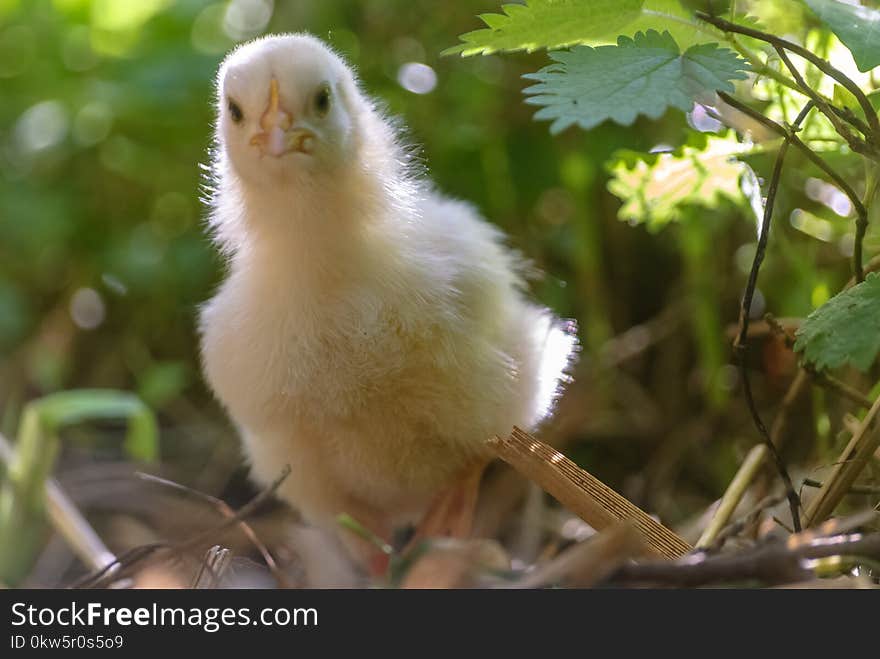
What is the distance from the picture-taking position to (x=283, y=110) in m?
1.18

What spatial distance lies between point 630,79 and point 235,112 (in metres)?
0.51

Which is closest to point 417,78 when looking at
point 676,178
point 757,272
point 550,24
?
point 676,178

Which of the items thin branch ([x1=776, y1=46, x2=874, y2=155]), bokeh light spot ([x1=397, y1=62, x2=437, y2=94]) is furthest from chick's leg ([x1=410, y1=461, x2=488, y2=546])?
bokeh light spot ([x1=397, y1=62, x2=437, y2=94])

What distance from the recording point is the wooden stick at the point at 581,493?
3.69 ft

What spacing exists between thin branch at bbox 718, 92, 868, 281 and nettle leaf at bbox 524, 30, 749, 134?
55 mm

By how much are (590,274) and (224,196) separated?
90cm

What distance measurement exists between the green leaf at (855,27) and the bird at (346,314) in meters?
0.53

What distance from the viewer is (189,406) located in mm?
2262

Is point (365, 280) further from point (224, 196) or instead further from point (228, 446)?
point (228, 446)

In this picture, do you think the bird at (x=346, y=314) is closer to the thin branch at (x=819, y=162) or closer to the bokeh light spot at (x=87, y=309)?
the thin branch at (x=819, y=162)

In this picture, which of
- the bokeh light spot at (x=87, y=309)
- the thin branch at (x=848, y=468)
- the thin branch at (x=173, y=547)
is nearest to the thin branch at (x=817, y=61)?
the thin branch at (x=848, y=468)

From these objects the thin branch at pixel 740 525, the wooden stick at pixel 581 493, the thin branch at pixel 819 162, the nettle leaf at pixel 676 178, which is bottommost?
the wooden stick at pixel 581 493
